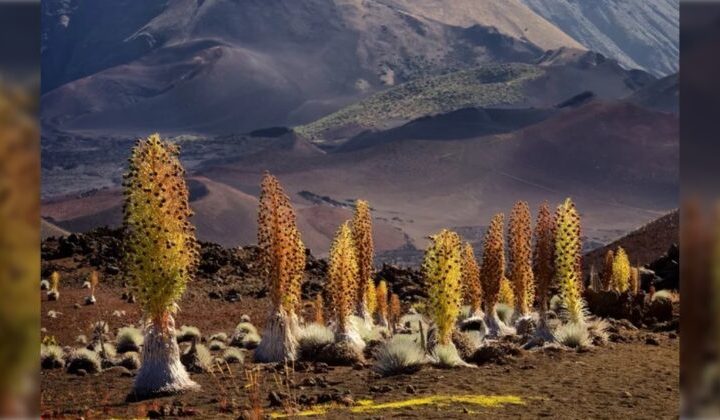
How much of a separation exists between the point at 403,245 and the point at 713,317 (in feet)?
312

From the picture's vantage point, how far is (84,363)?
13.7 meters

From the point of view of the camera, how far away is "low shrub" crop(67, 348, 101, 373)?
1362cm

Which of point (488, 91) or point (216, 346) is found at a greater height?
point (488, 91)

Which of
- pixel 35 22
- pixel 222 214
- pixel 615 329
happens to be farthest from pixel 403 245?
pixel 35 22

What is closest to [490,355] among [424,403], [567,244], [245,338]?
[567,244]

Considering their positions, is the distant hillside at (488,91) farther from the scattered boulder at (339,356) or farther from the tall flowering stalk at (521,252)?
the scattered boulder at (339,356)

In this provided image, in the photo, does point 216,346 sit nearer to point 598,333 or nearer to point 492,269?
point 492,269

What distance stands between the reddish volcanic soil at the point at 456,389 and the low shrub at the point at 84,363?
184 mm

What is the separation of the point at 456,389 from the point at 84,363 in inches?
230

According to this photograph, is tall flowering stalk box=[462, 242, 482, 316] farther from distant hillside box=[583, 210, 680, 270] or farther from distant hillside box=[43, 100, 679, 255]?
distant hillside box=[43, 100, 679, 255]

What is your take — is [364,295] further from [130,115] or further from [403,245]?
[130,115]

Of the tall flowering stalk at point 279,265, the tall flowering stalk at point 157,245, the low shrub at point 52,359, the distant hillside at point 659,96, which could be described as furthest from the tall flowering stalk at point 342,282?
the distant hillside at point 659,96

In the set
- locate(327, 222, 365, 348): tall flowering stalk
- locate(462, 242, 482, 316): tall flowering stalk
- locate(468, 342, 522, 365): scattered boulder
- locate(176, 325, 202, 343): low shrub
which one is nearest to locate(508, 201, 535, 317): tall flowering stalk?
locate(462, 242, 482, 316): tall flowering stalk

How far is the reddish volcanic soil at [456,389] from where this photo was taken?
8789 mm
